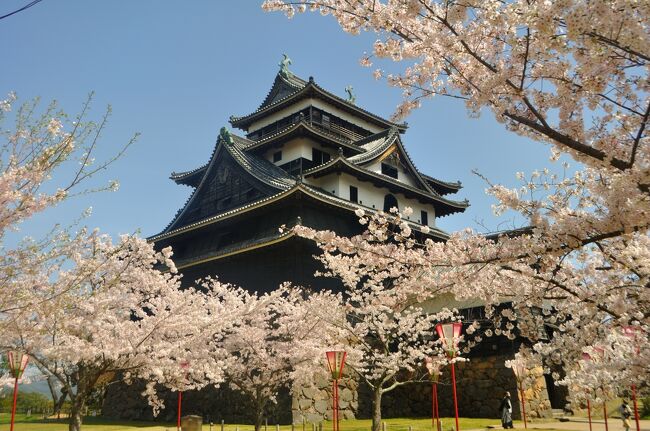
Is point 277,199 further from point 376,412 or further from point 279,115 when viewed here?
point 279,115

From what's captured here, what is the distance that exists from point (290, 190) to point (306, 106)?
40.0 ft

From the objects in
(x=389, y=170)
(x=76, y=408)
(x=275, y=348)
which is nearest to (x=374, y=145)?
(x=389, y=170)

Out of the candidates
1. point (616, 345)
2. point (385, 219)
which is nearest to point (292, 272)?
point (616, 345)

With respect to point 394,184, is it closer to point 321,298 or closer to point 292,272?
point 292,272

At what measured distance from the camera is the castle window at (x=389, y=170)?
99.7ft

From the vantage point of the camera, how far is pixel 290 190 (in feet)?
74.0

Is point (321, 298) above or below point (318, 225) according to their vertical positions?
below

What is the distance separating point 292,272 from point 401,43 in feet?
53.6

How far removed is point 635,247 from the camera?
751 centimetres

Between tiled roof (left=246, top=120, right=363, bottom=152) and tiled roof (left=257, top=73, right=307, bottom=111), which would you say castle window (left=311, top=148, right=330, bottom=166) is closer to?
tiled roof (left=246, top=120, right=363, bottom=152)

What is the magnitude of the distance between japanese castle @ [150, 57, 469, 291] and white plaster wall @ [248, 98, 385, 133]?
0.07 m

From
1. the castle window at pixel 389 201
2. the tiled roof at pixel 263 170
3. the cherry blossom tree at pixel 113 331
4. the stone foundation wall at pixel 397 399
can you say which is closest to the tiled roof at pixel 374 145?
the castle window at pixel 389 201

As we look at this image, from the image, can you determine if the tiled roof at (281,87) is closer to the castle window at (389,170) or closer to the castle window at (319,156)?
the castle window at (319,156)

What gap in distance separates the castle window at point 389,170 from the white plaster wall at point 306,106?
592cm
